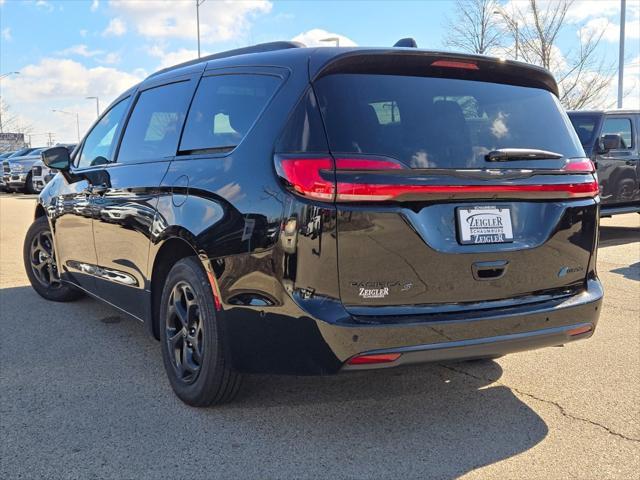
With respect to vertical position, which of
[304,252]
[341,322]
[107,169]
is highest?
[107,169]

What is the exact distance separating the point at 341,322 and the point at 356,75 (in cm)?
110

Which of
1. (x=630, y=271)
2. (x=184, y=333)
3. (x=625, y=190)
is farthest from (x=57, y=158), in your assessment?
(x=625, y=190)

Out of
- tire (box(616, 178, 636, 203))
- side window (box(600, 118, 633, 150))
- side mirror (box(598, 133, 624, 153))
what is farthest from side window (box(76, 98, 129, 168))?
tire (box(616, 178, 636, 203))

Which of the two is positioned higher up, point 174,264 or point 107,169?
point 107,169

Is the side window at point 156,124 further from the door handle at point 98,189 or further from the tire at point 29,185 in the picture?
the tire at point 29,185

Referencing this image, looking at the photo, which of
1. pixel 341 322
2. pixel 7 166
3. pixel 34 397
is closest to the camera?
pixel 341 322

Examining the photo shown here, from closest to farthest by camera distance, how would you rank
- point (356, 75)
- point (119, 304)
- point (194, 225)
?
point (356, 75) < point (194, 225) < point (119, 304)

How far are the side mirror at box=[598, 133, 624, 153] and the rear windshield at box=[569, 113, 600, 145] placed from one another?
223 millimetres

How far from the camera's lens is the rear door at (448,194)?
2650 mm

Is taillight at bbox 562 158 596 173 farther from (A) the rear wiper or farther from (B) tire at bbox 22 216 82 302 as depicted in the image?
(B) tire at bbox 22 216 82 302

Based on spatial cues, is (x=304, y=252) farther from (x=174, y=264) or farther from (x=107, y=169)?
(x=107, y=169)

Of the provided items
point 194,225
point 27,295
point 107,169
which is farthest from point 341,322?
point 27,295

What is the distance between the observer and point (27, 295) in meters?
6.11

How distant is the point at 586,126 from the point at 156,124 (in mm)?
7654
